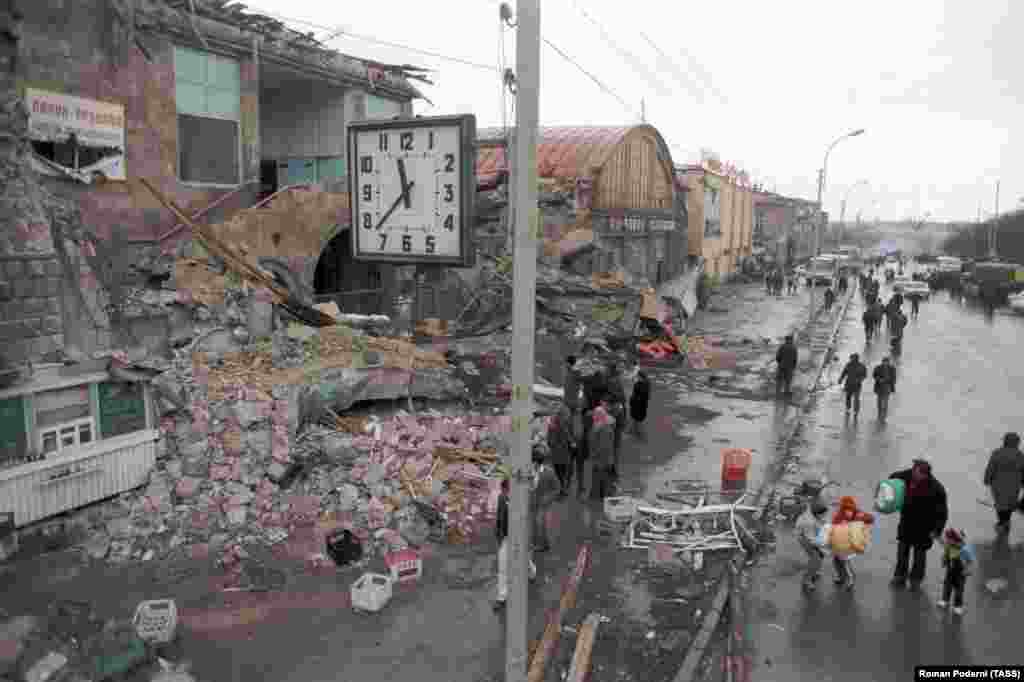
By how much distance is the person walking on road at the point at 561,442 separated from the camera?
445 inches

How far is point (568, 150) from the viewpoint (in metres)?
31.7

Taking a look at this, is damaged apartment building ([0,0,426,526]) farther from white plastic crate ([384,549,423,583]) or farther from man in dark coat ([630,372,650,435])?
man in dark coat ([630,372,650,435])

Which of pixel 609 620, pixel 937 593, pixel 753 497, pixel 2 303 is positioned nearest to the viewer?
pixel 609 620

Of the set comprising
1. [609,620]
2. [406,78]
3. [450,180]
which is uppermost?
[406,78]

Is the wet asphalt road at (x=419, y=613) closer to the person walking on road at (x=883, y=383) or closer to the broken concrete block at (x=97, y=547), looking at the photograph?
the broken concrete block at (x=97, y=547)

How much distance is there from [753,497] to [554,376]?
791 centimetres

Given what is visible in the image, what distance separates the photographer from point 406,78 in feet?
74.8

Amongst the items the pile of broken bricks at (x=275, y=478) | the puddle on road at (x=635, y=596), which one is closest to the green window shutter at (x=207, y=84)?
the pile of broken bricks at (x=275, y=478)

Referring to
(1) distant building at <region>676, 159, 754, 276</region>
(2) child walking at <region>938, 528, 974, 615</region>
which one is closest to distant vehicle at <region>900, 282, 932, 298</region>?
(1) distant building at <region>676, 159, 754, 276</region>

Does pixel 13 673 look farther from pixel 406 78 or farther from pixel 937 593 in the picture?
pixel 406 78

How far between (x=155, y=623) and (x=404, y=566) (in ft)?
8.76

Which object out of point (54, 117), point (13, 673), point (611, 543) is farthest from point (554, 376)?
point (13, 673)

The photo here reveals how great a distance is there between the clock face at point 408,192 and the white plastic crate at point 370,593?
4.74 meters

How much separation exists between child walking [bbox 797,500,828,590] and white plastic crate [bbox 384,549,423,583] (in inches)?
179
